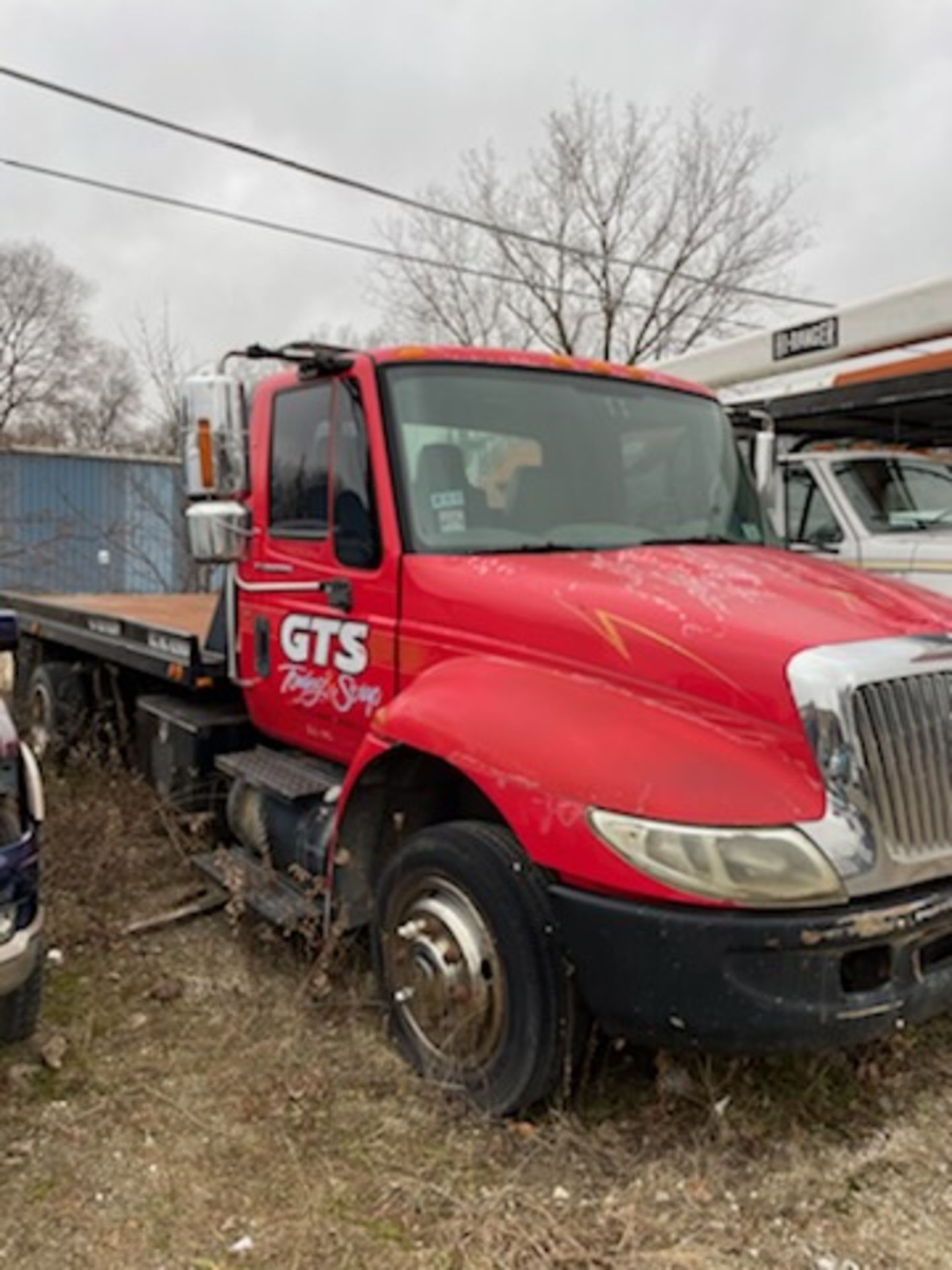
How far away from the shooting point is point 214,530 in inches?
165

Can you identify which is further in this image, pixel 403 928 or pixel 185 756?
pixel 185 756

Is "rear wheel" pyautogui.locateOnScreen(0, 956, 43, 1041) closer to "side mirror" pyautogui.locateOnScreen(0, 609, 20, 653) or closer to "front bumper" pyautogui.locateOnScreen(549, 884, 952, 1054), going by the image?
"side mirror" pyautogui.locateOnScreen(0, 609, 20, 653)

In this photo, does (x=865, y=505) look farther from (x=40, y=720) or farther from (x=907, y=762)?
(x=40, y=720)

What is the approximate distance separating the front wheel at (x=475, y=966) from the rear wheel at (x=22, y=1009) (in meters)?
1.09

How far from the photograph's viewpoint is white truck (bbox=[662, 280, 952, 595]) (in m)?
6.70

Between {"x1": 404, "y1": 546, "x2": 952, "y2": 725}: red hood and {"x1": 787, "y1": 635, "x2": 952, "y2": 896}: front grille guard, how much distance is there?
0.08 meters

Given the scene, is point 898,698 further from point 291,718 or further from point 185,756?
point 185,756

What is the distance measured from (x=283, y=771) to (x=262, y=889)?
0.49m

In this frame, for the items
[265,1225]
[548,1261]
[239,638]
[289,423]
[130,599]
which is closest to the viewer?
[548,1261]

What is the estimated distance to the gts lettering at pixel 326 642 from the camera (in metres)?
3.97

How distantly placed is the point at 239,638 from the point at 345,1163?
248cm

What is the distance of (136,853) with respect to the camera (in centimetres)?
538

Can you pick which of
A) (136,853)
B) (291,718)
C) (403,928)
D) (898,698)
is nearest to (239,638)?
(291,718)

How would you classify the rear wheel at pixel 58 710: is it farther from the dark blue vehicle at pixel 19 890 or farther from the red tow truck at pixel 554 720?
the dark blue vehicle at pixel 19 890
